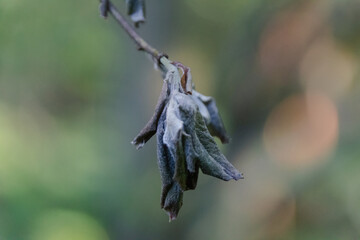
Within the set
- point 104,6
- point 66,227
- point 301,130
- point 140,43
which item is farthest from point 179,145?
point 66,227

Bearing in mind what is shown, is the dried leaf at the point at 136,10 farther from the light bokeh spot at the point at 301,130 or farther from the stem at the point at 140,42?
the light bokeh spot at the point at 301,130

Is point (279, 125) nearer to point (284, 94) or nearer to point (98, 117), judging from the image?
point (284, 94)

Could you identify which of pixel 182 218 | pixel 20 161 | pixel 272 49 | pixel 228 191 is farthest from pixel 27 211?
pixel 272 49

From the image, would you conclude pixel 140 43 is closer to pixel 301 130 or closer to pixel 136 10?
pixel 136 10

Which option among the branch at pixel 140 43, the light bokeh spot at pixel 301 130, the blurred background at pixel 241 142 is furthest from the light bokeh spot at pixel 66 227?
the branch at pixel 140 43

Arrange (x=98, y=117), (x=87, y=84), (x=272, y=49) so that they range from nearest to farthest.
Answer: (x=272, y=49) < (x=98, y=117) < (x=87, y=84)

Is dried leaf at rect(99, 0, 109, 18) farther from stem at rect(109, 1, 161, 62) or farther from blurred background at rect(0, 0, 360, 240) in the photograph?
blurred background at rect(0, 0, 360, 240)
